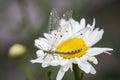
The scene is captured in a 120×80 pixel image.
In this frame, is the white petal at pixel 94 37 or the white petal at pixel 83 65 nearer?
the white petal at pixel 83 65

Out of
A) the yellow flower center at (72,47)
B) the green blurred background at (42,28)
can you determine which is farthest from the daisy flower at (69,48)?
the green blurred background at (42,28)

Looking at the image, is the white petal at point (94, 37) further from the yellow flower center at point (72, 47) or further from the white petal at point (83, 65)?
the white petal at point (83, 65)

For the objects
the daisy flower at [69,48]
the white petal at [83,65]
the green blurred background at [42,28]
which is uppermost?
the green blurred background at [42,28]

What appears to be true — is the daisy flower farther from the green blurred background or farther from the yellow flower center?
the green blurred background

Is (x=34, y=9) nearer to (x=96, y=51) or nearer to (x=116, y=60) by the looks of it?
(x=116, y=60)

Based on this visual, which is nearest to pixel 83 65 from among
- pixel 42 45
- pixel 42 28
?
pixel 42 45

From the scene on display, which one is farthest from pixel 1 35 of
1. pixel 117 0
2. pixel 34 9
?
pixel 117 0

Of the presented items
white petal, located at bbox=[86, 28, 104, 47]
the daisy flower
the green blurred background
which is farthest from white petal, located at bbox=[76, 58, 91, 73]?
the green blurred background
